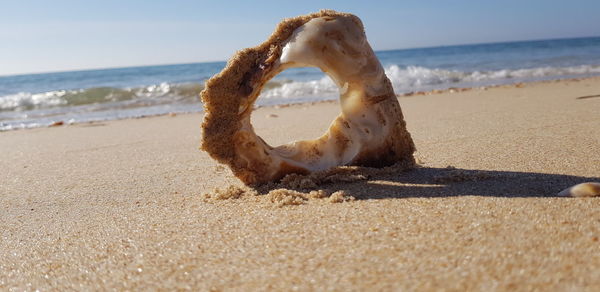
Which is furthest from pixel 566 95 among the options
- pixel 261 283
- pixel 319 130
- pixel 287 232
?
pixel 261 283

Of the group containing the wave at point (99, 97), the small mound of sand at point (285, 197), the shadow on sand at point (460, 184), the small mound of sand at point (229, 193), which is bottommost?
the wave at point (99, 97)

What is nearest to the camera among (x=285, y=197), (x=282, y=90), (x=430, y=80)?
(x=285, y=197)

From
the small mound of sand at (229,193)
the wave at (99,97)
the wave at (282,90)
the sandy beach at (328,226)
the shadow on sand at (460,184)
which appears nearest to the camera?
the sandy beach at (328,226)

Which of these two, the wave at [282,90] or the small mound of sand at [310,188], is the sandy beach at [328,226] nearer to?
the small mound of sand at [310,188]

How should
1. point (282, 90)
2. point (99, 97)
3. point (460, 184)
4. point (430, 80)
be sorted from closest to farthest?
point (460, 184) < point (282, 90) < point (430, 80) < point (99, 97)

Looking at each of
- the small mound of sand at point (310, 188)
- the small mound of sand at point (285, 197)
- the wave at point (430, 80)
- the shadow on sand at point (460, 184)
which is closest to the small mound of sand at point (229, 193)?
the small mound of sand at point (310, 188)

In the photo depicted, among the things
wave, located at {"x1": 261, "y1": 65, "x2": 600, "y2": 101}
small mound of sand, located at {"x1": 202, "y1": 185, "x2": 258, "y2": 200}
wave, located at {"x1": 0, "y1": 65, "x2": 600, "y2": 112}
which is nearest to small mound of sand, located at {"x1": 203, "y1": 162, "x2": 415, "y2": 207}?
small mound of sand, located at {"x1": 202, "y1": 185, "x2": 258, "y2": 200}

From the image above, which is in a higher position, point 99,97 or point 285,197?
point 285,197

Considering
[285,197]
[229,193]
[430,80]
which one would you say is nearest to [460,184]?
[285,197]

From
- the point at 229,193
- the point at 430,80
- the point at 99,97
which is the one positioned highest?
the point at 430,80

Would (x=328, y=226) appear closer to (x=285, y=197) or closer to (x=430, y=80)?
(x=285, y=197)
